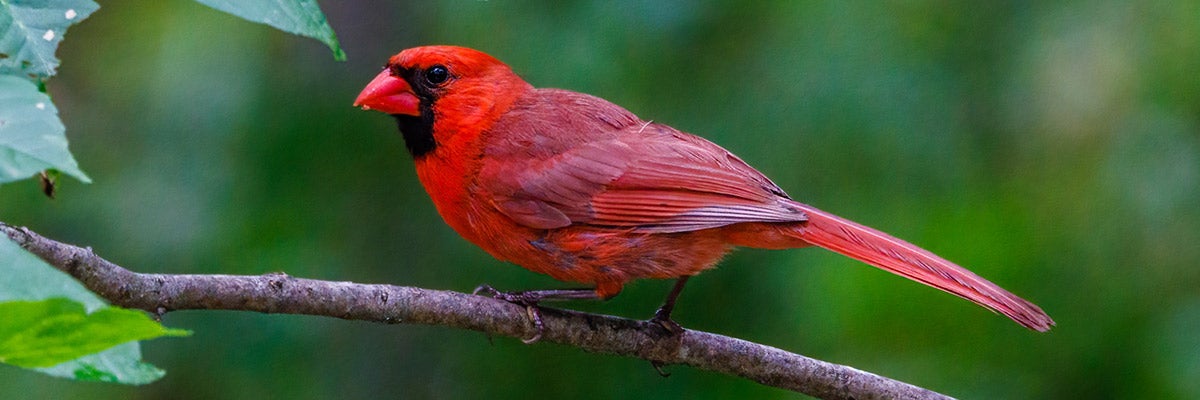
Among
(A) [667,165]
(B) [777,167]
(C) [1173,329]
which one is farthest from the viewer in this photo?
(B) [777,167]

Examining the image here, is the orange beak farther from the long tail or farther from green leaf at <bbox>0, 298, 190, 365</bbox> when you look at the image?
green leaf at <bbox>0, 298, 190, 365</bbox>

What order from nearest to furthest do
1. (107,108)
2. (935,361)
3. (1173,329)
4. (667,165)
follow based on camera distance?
(667,165) → (1173,329) → (935,361) → (107,108)

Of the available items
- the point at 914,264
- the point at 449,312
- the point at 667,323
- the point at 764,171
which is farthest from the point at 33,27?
the point at 764,171

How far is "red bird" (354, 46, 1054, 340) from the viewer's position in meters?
3.16

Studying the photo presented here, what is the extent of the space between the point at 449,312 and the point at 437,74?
1089mm

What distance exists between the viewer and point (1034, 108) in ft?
14.4

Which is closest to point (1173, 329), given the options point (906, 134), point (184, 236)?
point (906, 134)

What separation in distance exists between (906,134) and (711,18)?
866 mm

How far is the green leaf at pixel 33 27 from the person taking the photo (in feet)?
5.07

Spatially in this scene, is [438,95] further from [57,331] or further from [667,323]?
[57,331]

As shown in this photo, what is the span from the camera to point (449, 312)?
269cm

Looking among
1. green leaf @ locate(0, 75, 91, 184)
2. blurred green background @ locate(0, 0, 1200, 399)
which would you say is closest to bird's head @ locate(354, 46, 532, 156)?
blurred green background @ locate(0, 0, 1200, 399)

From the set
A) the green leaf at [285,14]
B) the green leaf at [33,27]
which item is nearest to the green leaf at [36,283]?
the green leaf at [285,14]

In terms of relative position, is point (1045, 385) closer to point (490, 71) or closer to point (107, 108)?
point (490, 71)
